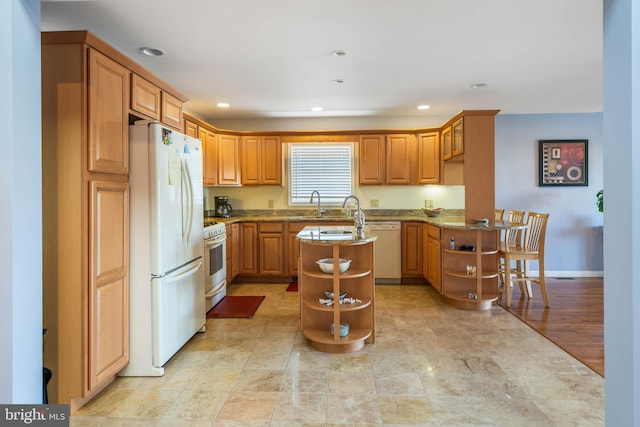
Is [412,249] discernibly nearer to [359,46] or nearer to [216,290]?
[216,290]

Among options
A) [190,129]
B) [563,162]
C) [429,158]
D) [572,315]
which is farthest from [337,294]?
[563,162]

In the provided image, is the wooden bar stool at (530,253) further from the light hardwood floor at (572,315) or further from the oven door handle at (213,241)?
the oven door handle at (213,241)

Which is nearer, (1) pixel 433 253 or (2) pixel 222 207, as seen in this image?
Answer: (1) pixel 433 253

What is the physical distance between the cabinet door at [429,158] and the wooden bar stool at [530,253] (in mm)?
1375

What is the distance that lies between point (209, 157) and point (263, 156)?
0.91 meters

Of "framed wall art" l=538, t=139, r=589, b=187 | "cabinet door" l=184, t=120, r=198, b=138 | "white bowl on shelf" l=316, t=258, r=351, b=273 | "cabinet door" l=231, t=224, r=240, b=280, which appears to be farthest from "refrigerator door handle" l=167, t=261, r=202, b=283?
"framed wall art" l=538, t=139, r=589, b=187

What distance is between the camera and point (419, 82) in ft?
12.8

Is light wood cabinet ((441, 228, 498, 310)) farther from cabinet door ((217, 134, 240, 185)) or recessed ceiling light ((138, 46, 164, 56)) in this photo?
recessed ceiling light ((138, 46, 164, 56))

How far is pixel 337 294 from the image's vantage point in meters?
2.85

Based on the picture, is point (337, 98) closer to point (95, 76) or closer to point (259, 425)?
point (95, 76)

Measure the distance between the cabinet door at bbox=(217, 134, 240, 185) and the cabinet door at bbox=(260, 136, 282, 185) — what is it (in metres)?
0.38

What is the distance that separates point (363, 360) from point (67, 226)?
220cm

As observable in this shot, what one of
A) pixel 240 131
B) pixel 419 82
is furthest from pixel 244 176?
pixel 419 82

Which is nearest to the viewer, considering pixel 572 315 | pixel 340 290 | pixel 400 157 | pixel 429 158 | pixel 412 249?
pixel 340 290
